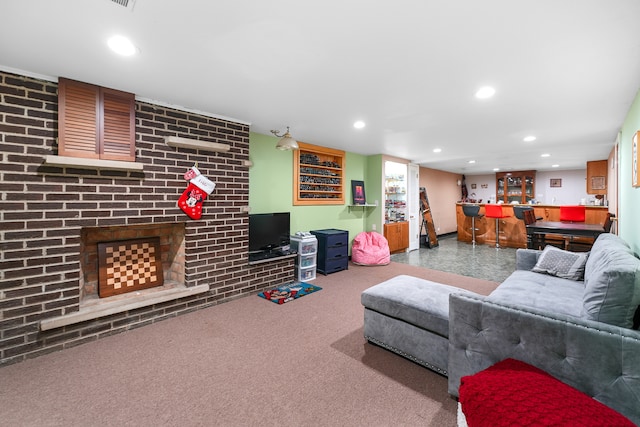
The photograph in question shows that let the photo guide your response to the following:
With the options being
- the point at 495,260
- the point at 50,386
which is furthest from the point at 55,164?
the point at 495,260

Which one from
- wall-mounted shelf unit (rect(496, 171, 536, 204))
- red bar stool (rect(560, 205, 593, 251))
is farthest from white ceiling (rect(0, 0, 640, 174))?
wall-mounted shelf unit (rect(496, 171, 536, 204))

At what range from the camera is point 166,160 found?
287 centimetres

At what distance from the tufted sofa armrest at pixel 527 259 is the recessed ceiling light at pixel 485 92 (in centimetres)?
180

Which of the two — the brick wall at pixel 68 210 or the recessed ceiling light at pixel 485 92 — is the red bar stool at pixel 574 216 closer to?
the recessed ceiling light at pixel 485 92

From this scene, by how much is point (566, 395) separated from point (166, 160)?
11.2ft

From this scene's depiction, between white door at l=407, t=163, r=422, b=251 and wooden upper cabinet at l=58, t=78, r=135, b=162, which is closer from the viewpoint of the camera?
wooden upper cabinet at l=58, t=78, r=135, b=162

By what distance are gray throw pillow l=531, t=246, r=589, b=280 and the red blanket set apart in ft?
6.28

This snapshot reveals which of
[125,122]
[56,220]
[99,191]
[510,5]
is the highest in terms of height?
[510,5]

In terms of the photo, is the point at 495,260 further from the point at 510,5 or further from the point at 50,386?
the point at 50,386

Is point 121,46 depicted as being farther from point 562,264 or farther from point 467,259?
point 467,259

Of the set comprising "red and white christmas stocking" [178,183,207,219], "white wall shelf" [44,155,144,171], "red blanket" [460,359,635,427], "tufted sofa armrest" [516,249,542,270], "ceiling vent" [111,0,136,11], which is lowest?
"red blanket" [460,359,635,427]

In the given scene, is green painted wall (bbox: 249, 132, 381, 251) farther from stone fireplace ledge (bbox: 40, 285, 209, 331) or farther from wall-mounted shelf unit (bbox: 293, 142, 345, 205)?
stone fireplace ledge (bbox: 40, 285, 209, 331)

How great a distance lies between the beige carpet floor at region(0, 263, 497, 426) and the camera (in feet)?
5.24

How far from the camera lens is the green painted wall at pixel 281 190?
411 centimetres
